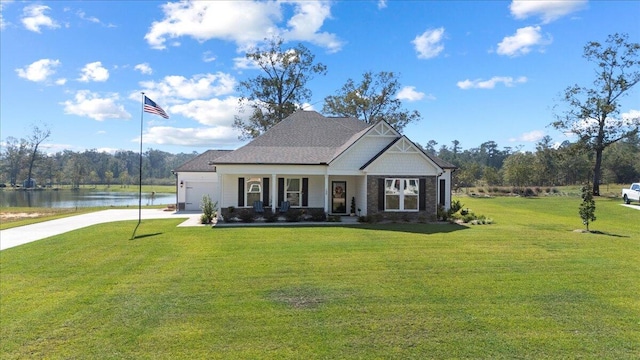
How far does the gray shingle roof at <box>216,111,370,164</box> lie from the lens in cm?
1877

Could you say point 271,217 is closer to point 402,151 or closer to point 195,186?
point 402,151

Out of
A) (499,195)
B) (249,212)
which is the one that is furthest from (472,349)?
(499,195)

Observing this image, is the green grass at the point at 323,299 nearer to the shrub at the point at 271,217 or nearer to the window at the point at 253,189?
the shrub at the point at 271,217

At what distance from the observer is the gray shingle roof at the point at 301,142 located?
18766 mm

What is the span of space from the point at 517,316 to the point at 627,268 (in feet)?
15.8

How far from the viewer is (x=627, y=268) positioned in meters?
8.83

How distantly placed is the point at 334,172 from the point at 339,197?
2249 millimetres

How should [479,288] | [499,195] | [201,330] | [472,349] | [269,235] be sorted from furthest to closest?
[499,195] → [269,235] → [479,288] → [201,330] → [472,349]

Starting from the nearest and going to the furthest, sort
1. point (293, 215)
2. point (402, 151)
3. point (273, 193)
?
point (402, 151), point (293, 215), point (273, 193)

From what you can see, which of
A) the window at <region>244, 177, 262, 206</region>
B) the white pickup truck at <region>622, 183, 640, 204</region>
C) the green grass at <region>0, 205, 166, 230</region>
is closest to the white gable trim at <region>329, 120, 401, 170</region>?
the window at <region>244, 177, 262, 206</region>

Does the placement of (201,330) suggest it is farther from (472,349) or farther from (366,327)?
(472,349)

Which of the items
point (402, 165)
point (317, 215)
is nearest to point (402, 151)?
point (402, 165)

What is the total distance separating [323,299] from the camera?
6.98m

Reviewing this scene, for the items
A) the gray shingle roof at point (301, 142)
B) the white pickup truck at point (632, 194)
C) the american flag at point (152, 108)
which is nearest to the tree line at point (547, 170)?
the white pickup truck at point (632, 194)
